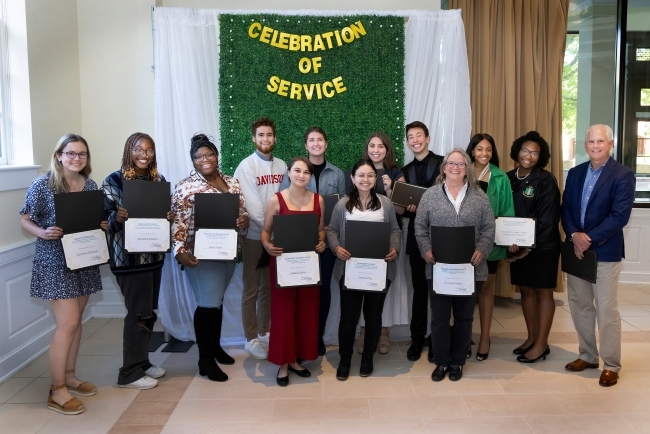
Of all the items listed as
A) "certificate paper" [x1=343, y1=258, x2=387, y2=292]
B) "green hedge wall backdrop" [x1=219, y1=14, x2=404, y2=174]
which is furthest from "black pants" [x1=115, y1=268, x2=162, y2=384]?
"green hedge wall backdrop" [x1=219, y1=14, x2=404, y2=174]

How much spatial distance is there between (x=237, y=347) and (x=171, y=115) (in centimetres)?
186

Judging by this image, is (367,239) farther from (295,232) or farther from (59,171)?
(59,171)

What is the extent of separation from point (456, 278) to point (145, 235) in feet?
6.10

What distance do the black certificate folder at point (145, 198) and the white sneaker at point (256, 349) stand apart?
1249 mm

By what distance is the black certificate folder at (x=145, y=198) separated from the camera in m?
2.91

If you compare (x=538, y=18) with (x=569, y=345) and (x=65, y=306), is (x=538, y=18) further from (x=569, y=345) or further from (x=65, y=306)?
(x=65, y=306)

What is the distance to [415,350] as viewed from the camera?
Result: 3.66m

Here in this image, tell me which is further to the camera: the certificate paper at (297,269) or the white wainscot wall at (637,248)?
the white wainscot wall at (637,248)

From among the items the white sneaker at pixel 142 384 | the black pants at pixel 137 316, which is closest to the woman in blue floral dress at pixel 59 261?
the black pants at pixel 137 316

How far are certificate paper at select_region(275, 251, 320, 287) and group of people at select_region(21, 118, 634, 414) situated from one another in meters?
0.08

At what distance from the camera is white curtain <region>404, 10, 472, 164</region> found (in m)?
4.03

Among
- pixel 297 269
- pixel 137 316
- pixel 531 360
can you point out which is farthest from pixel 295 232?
pixel 531 360

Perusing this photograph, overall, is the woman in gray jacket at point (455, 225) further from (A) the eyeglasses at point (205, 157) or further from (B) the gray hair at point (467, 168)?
(A) the eyeglasses at point (205, 157)

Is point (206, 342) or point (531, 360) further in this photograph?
point (531, 360)
